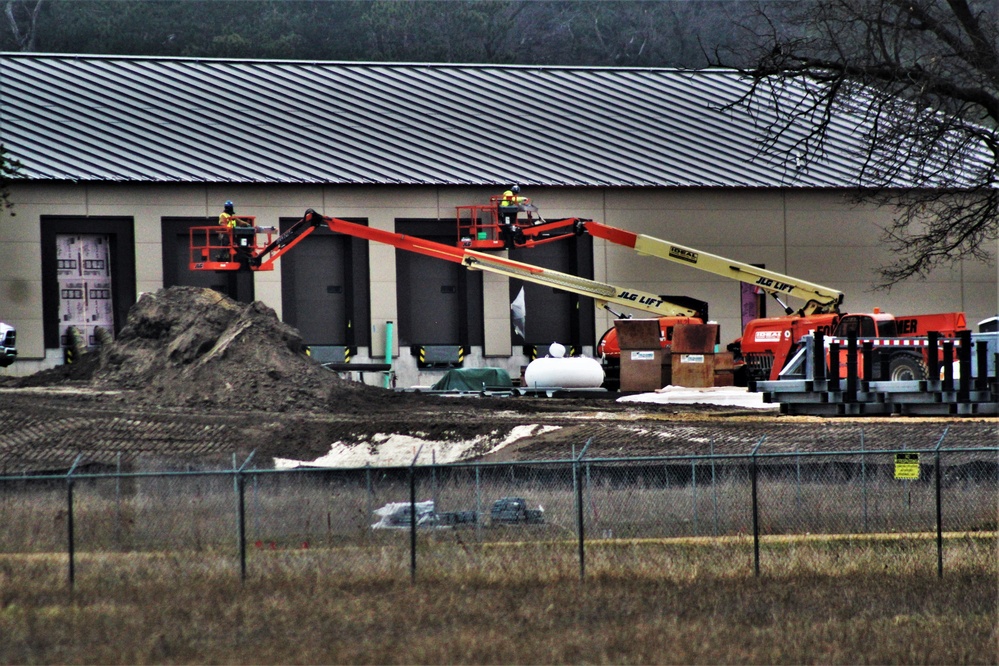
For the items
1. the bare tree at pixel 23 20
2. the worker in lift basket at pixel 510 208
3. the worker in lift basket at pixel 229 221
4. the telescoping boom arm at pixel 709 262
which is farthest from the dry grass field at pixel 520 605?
the bare tree at pixel 23 20

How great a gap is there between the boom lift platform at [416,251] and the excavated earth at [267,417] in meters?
2.07

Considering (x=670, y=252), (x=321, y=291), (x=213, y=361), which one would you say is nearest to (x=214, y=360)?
(x=213, y=361)

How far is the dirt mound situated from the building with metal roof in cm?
906

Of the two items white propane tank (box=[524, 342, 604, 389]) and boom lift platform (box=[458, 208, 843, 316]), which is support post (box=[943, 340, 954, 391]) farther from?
white propane tank (box=[524, 342, 604, 389])

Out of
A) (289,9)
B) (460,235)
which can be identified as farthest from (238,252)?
(289,9)

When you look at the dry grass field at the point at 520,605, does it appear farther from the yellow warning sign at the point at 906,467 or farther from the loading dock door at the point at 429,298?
the loading dock door at the point at 429,298

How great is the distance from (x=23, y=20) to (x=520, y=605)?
8328cm

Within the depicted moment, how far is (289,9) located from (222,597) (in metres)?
80.5

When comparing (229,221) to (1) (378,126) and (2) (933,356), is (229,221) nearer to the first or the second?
(1) (378,126)

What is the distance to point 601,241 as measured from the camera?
47.1 m

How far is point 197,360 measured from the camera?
32.6 meters

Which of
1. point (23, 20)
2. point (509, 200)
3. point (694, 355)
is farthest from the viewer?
point (23, 20)

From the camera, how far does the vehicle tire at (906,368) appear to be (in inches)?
1132

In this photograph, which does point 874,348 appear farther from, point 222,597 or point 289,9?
point 289,9
